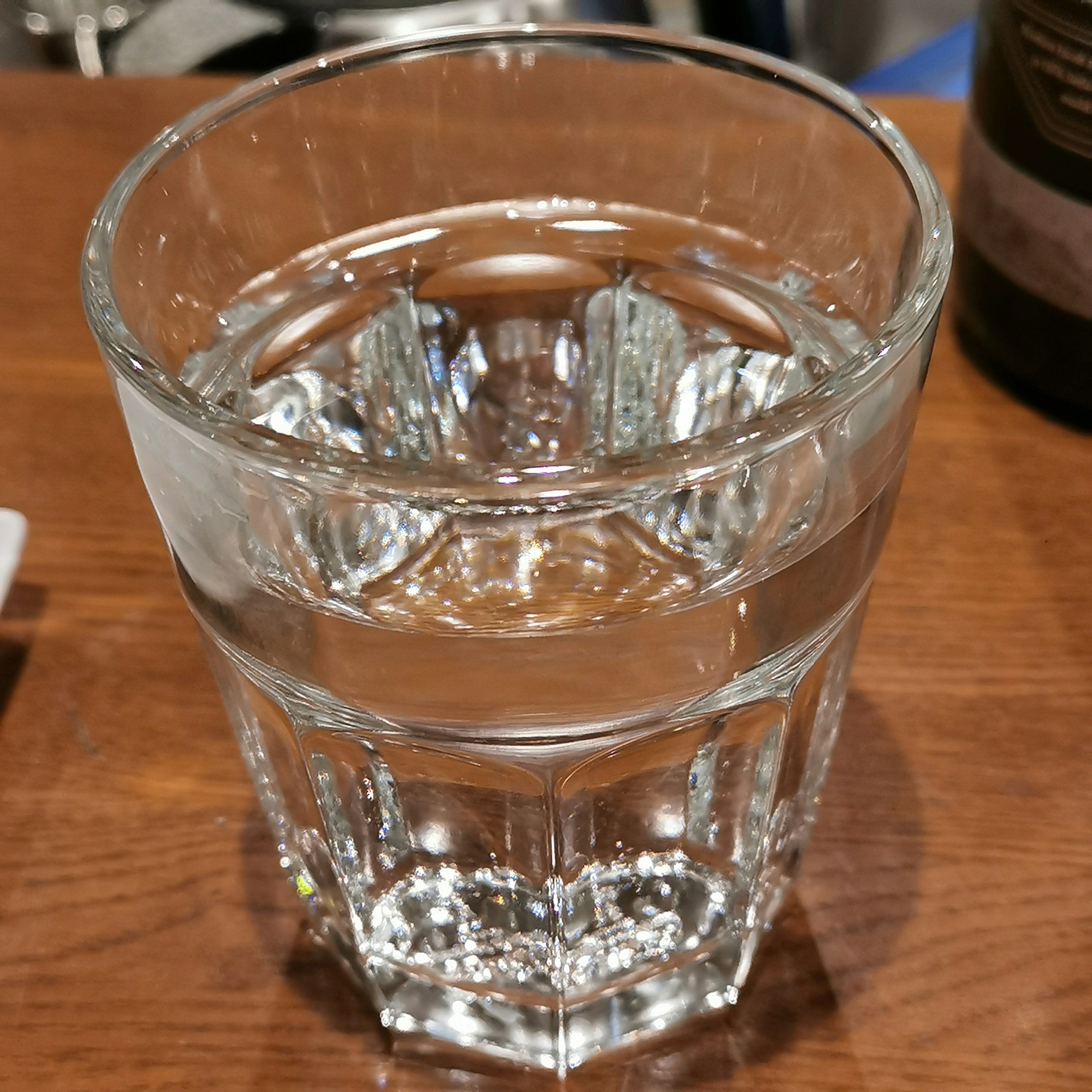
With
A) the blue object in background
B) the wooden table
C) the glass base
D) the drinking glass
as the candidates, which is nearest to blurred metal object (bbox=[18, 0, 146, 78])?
the blue object in background

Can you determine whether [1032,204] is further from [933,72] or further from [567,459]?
[933,72]

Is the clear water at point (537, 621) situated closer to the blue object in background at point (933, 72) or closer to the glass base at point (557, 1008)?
the glass base at point (557, 1008)

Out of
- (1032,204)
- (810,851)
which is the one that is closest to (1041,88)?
(1032,204)

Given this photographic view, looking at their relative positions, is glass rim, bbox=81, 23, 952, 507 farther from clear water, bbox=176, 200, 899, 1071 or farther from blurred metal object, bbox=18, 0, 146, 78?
blurred metal object, bbox=18, 0, 146, 78

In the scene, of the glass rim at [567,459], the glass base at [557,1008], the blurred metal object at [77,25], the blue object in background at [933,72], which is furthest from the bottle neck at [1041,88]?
the blurred metal object at [77,25]

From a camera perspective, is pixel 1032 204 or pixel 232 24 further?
pixel 232 24
